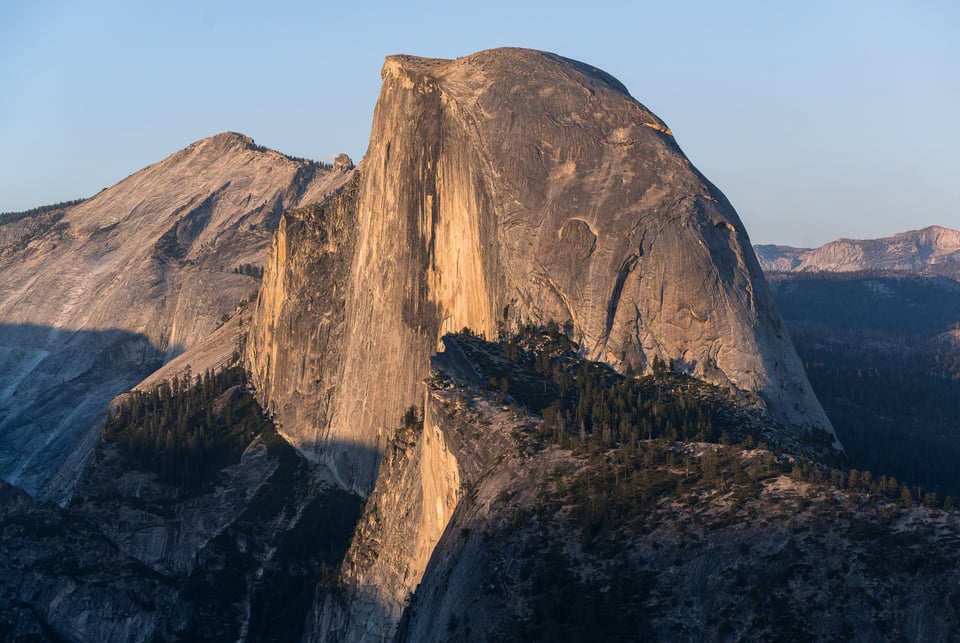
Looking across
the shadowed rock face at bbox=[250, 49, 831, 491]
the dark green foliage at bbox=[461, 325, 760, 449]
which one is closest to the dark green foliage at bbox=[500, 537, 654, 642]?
the dark green foliage at bbox=[461, 325, 760, 449]

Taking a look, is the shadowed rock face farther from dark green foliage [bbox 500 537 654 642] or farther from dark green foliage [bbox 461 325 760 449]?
dark green foliage [bbox 500 537 654 642]

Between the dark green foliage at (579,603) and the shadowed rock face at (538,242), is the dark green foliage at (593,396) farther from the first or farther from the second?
the dark green foliage at (579,603)

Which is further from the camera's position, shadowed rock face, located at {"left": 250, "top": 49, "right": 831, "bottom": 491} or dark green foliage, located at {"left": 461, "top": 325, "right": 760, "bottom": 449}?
shadowed rock face, located at {"left": 250, "top": 49, "right": 831, "bottom": 491}

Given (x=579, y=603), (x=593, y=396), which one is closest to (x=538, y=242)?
(x=593, y=396)

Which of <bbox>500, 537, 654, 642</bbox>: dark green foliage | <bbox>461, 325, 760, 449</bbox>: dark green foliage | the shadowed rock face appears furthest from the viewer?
the shadowed rock face

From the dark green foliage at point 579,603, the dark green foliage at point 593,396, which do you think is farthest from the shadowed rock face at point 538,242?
the dark green foliage at point 579,603

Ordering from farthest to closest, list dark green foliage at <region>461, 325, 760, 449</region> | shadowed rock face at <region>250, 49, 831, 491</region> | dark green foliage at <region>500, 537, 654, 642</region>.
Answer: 1. shadowed rock face at <region>250, 49, 831, 491</region>
2. dark green foliage at <region>461, 325, 760, 449</region>
3. dark green foliage at <region>500, 537, 654, 642</region>

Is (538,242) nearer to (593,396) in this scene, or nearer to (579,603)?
(593,396)

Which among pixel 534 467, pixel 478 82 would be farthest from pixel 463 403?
pixel 478 82
